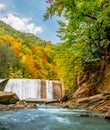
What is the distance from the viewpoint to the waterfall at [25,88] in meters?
36.1

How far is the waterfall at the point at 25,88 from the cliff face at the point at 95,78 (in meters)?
9.82

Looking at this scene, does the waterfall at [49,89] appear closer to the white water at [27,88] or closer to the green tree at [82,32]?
the white water at [27,88]

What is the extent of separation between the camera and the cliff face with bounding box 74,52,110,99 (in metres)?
23.9

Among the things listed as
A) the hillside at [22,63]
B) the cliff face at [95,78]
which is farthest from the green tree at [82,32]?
the hillside at [22,63]

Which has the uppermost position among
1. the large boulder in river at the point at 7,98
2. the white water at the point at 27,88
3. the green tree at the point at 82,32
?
the green tree at the point at 82,32

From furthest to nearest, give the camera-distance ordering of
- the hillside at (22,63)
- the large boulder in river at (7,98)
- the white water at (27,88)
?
the hillside at (22,63)
the white water at (27,88)
the large boulder in river at (7,98)

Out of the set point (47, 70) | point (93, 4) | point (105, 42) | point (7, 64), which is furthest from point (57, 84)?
point (47, 70)

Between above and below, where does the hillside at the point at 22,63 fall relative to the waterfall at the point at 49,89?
above

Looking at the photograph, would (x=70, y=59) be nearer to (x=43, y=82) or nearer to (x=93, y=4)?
(x=93, y=4)

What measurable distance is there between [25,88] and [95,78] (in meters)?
13.7

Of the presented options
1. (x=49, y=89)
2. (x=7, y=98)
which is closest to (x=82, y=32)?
(x=7, y=98)

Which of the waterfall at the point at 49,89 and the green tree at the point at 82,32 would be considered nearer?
the green tree at the point at 82,32

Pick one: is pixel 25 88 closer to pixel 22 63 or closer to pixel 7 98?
pixel 7 98

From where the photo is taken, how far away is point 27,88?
36.9 meters
